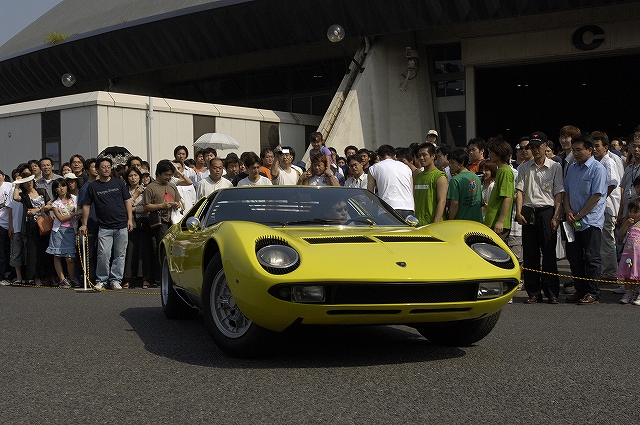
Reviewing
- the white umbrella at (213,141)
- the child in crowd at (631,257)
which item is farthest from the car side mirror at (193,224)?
the white umbrella at (213,141)

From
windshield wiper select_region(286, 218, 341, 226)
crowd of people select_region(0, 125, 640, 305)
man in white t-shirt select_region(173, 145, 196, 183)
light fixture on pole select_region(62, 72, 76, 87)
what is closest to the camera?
windshield wiper select_region(286, 218, 341, 226)

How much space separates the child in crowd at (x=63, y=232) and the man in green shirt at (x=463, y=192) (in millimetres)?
5850

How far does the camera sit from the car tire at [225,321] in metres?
5.32

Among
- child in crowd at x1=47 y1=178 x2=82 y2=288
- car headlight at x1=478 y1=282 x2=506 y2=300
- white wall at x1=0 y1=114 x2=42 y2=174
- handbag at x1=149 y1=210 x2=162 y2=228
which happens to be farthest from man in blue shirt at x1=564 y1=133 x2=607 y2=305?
white wall at x1=0 y1=114 x2=42 y2=174

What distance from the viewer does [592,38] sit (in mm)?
23922

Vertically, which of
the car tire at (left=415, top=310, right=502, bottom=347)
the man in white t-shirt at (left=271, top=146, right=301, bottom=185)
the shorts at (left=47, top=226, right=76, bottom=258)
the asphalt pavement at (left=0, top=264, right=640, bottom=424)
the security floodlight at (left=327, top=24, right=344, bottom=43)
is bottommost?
the asphalt pavement at (left=0, top=264, right=640, bottom=424)

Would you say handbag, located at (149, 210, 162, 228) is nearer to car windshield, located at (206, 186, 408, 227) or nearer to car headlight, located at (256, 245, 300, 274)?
car windshield, located at (206, 186, 408, 227)

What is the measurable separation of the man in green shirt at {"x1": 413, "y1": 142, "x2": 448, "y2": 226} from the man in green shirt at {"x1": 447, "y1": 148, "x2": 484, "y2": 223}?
165mm

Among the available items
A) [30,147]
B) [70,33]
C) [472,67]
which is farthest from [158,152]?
[70,33]

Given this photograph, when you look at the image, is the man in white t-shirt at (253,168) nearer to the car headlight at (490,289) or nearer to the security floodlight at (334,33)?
the car headlight at (490,289)

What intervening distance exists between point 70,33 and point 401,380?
32193 mm

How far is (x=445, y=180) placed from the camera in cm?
940

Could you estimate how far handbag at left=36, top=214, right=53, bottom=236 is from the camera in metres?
12.4

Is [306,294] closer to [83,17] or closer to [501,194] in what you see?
[501,194]
